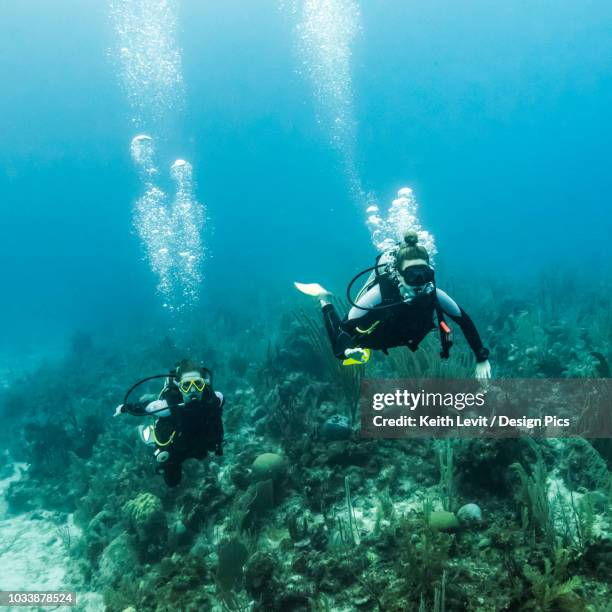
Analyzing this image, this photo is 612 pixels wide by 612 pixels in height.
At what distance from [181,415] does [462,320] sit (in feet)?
11.5

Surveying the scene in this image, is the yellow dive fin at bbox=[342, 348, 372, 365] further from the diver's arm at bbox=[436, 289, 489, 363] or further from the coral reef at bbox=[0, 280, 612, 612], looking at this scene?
the coral reef at bbox=[0, 280, 612, 612]

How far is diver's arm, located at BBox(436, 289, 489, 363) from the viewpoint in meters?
4.48

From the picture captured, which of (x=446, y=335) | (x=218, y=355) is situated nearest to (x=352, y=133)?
(x=218, y=355)

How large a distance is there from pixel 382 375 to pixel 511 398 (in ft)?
9.10

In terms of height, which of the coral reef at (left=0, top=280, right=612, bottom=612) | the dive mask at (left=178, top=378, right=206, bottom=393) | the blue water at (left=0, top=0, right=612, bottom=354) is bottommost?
the coral reef at (left=0, top=280, right=612, bottom=612)

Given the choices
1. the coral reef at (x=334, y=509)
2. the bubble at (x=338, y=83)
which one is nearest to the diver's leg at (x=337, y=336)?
the coral reef at (x=334, y=509)

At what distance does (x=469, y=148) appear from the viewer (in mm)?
143750

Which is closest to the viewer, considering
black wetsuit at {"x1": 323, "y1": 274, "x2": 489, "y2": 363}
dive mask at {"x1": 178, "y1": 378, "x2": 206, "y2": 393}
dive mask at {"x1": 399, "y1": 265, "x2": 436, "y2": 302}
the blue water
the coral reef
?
the coral reef

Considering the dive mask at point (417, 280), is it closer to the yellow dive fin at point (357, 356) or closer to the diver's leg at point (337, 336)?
the yellow dive fin at point (357, 356)

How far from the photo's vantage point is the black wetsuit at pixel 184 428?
4406 mm

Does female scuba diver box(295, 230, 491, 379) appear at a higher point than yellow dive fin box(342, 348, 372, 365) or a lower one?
higher

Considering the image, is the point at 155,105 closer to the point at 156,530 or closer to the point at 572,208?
the point at 156,530

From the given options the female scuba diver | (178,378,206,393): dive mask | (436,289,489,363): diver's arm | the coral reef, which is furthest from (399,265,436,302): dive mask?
(178,378,206,393): dive mask

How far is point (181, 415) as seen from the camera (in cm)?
439
